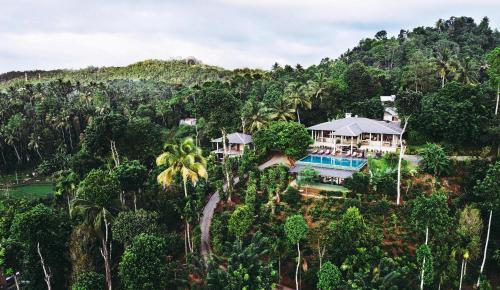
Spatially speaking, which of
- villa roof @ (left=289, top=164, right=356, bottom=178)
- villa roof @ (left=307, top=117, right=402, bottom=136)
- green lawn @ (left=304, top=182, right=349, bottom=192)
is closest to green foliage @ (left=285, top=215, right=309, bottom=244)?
green lawn @ (left=304, top=182, right=349, bottom=192)

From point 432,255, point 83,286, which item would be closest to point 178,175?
point 83,286

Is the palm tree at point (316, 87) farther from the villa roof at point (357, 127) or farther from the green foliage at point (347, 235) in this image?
the green foliage at point (347, 235)

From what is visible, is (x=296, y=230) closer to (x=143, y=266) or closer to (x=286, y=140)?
(x=143, y=266)

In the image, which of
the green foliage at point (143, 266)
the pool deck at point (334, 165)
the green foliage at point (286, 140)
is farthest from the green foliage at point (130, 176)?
the pool deck at point (334, 165)

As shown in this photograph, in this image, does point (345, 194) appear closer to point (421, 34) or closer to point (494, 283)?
point (494, 283)

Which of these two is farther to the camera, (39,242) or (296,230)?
(39,242)

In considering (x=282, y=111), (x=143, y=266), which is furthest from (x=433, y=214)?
(x=282, y=111)
